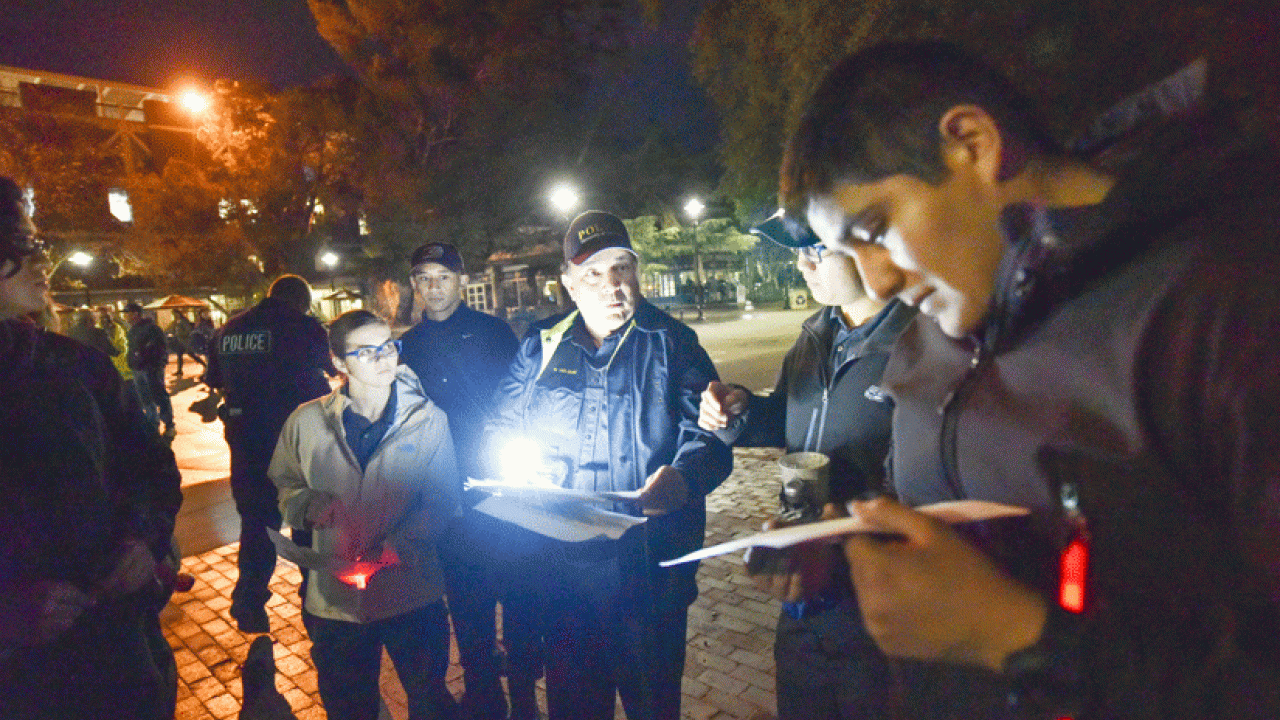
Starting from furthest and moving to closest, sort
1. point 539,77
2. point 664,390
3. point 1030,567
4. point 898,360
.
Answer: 1. point 539,77
2. point 664,390
3. point 898,360
4. point 1030,567

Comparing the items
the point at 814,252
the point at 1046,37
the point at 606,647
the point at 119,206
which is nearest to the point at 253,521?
the point at 606,647

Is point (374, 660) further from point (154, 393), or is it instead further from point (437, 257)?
point (154, 393)

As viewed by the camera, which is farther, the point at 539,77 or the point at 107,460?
the point at 539,77

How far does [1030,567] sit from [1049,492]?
124 mm

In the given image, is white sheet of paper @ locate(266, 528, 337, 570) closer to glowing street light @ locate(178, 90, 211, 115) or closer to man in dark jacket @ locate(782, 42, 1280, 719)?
man in dark jacket @ locate(782, 42, 1280, 719)

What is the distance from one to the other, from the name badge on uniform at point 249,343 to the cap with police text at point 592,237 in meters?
2.86

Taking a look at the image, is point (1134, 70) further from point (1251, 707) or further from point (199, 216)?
point (199, 216)

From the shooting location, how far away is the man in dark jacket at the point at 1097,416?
0.78 m

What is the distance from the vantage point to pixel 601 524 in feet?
7.41

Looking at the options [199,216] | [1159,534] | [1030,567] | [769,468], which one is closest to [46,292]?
[1030,567]

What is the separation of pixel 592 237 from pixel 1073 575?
239 centimetres

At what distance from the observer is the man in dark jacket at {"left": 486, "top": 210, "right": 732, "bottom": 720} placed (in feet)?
8.57

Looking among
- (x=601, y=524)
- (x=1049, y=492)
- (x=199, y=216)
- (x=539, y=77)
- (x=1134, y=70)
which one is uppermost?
(x=539, y=77)

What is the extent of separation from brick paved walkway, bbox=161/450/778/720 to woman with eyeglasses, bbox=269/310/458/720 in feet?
2.29
